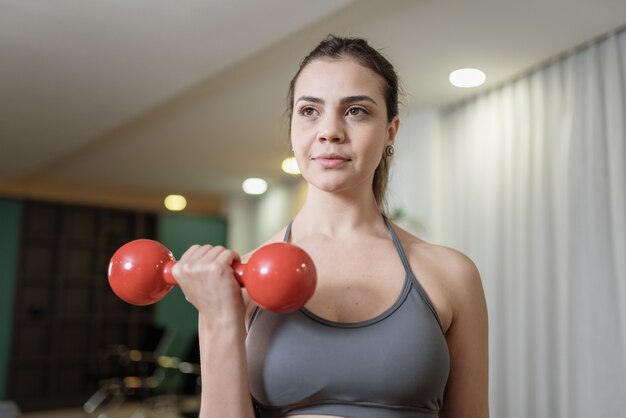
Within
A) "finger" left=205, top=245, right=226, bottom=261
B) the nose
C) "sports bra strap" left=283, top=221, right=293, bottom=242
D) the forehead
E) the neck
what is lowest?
"finger" left=205, top=245, right=226, bottom=261

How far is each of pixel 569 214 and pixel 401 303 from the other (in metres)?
2.59

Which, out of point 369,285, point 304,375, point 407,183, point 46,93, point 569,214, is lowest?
point 304,375

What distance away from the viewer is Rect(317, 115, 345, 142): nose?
876mm

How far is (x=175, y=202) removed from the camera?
7.86 meters

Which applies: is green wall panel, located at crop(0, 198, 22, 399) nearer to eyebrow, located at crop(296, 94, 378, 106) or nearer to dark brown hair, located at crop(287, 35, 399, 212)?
dark brown hair, located at crop(287, 35, 399, 212)

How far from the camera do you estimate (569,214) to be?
3166 millimetres

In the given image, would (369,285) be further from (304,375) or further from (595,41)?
(595,41)

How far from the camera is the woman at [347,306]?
81 centimetres

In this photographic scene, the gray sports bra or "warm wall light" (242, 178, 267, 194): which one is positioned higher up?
"warm wall light" (242, 178, 267, 194)

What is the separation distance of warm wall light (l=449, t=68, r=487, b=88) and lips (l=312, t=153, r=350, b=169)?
2.73 metres

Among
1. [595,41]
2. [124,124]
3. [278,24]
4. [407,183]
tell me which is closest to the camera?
[278,24]

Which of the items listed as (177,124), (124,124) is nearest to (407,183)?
(177,124)

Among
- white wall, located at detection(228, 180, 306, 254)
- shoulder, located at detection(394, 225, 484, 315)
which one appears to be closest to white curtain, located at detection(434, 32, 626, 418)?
shoulder, located at detection(394, 225, 484, 315)

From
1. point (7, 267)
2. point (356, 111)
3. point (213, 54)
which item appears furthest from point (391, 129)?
point (7, 267)
